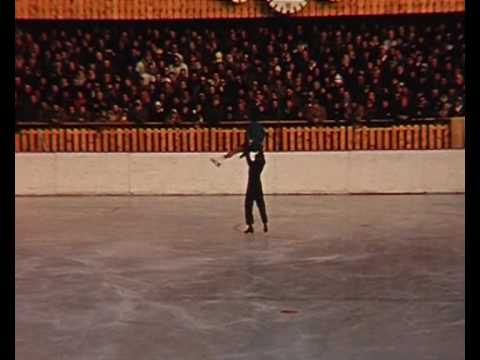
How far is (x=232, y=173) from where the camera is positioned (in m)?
17.6

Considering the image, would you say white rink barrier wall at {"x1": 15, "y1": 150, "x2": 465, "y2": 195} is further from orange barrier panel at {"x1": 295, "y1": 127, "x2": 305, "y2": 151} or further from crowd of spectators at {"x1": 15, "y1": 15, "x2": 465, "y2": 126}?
crowd of spectators at {"x1": 15, "y1": 15, "x2": 465, "y2": 126}

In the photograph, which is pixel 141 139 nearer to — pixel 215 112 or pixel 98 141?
pixel 98 141

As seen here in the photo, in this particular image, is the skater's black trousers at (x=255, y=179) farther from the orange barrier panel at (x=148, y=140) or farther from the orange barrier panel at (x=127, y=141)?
the orange barrier panel at (x=127, y=141)

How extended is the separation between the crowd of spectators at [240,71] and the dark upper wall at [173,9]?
2.64 ft

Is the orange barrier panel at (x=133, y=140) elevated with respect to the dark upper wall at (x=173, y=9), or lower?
lower

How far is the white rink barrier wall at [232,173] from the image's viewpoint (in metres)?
17.5

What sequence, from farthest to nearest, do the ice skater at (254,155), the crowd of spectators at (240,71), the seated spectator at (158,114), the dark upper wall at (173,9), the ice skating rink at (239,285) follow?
1. the seated spectator at (158,114)
2. the crowd of spectators at (240,71)
3. the dark upper wall at (173,9)
4. the ice skater at (254,155)
5. the ice skating rink at (239,285)

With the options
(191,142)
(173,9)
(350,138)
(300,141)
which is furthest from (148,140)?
(350,138)

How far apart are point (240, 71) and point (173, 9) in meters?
1.90

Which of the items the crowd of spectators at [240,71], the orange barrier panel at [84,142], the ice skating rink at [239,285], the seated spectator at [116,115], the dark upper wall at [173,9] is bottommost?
the ice skating rink at [239,285]

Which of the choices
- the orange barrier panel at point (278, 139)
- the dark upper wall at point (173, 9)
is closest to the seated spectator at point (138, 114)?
the dark upper wall at point (173, 9)

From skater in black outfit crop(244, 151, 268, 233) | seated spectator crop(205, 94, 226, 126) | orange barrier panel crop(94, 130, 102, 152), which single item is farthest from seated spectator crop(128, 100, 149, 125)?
skater in black outfit crop(244, 151, 268, 233)

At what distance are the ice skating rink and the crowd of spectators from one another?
359 centimetres
